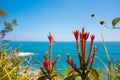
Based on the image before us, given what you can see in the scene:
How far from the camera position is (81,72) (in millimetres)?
1693

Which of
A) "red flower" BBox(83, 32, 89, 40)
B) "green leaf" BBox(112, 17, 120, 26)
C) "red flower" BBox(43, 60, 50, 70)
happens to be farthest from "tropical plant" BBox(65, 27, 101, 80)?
"green leaf" BBox(112, 17, 120, 26)

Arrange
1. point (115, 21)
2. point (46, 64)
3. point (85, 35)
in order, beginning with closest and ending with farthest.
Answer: point (85, 35), point (46, 64), point (115, 21)

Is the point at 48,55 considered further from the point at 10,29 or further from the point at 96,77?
the point at 10,29

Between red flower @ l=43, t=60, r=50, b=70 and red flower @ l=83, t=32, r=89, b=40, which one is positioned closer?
red flower @ l=83, t=32, r=89, b=40

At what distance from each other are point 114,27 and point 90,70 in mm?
710

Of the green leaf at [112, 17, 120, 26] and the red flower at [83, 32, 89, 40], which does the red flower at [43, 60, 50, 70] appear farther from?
the green leaf at [112, 17, 120, 26]

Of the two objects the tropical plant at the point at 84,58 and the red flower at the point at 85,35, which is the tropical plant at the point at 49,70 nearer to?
the tropical plant at the point at 84,58

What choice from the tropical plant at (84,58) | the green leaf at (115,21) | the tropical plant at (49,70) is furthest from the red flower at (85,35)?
the green leaf at (115,21)

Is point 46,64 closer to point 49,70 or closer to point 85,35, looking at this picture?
point 49,70

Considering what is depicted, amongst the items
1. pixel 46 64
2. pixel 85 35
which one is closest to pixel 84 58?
pixel 85 35

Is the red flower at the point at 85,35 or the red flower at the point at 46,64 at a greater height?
the red flower at the point at 85,35

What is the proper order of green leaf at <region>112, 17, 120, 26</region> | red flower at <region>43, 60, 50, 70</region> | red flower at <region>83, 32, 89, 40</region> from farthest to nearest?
green leaf at <region>112, 17, 120, 26</region> < red flower at <region>43, 60, 50, 70</region> < red flower at <region>83, 32, 89, 40</region>

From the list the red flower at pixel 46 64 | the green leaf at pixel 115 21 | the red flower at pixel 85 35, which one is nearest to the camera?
the red flower at pixel 85 35

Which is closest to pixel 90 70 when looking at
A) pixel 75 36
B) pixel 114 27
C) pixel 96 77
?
pixel 96 77
